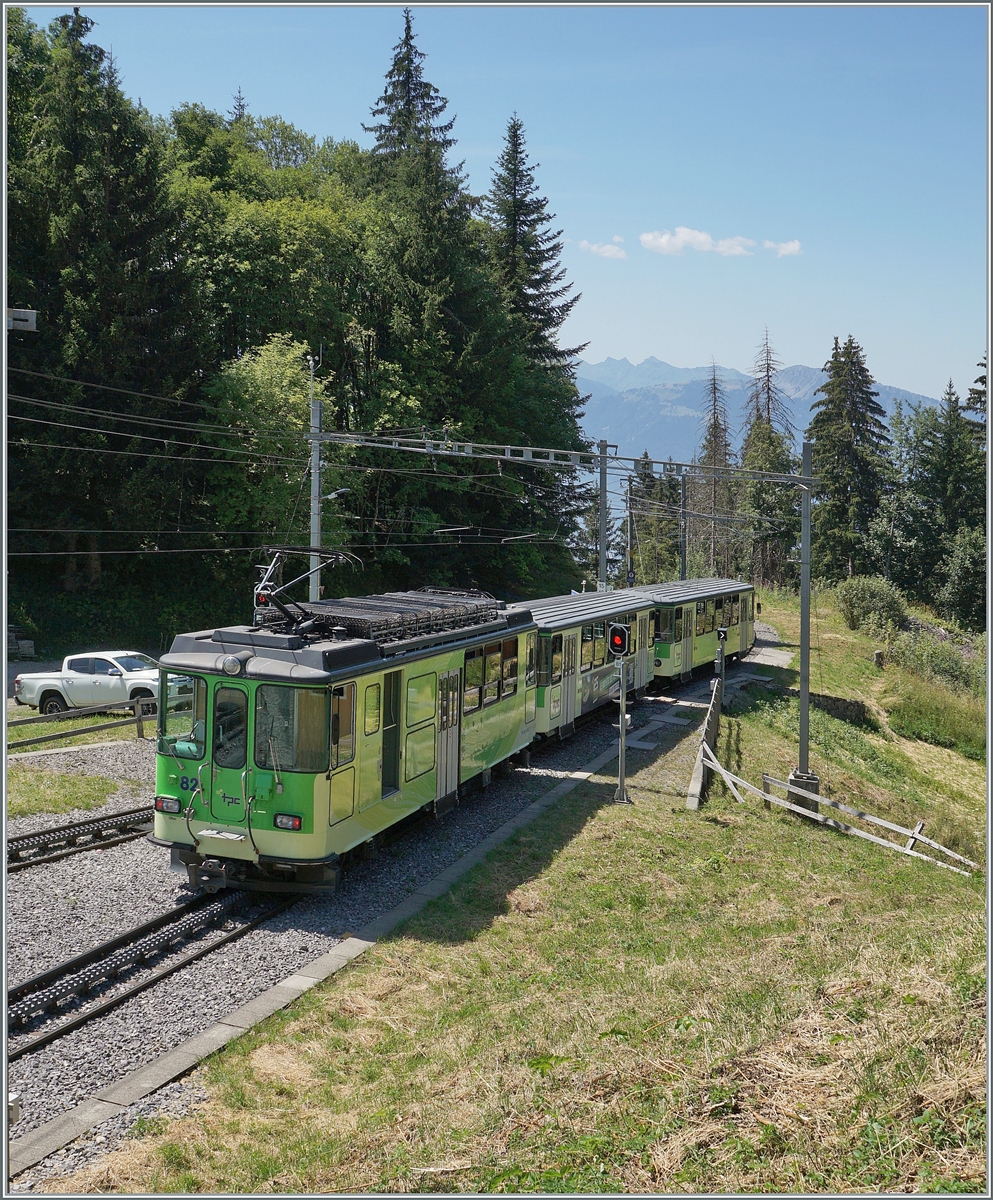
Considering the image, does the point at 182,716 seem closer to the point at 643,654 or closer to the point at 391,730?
the point at 391,730

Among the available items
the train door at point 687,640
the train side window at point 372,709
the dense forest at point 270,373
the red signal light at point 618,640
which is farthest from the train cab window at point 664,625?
the train side window at point 372,709

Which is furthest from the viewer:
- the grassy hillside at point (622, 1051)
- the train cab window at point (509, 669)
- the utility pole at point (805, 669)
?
the utility pole at point (805, 669)

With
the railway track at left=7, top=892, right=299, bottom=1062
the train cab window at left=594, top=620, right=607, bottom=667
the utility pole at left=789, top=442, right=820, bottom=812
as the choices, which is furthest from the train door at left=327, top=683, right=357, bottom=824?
the train cab window at left=594, top=620, right=607, bottom=667

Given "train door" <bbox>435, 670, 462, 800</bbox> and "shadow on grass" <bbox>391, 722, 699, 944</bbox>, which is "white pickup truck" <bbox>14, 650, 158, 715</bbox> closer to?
"train door" <bbox>435, 670, 462, 800</bbox>

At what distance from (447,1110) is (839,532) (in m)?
65.5

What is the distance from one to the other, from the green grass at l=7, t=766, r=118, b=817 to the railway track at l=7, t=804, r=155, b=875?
2.63 feet

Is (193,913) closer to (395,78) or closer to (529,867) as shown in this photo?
(529,867)

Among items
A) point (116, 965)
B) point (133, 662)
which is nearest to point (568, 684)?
point (133, 662)

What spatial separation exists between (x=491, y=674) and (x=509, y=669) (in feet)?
3.54

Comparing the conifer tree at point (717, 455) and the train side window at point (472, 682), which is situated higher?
the conifer tree at point (717, 455)

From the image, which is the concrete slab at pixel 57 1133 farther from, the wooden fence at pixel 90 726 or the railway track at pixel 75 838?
the wooden fence at pixel 90 726

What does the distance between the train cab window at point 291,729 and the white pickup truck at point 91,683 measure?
12343 mm

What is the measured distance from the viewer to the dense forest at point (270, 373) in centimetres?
3288

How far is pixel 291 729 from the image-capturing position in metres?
11.5
